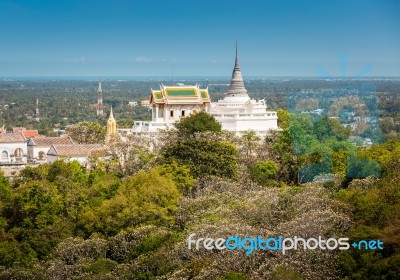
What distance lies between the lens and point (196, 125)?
124 ft

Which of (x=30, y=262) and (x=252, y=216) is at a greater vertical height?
(x=252, y=216)

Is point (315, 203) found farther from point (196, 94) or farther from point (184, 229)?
point (196, 94)

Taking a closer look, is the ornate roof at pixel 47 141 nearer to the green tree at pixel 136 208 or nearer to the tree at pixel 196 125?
the tree at pixel 196 125

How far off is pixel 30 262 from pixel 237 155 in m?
12.3

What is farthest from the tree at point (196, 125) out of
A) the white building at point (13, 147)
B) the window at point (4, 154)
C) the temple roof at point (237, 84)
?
the temple roof at point (237, 84)

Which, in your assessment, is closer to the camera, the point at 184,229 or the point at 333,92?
the point at 184,229

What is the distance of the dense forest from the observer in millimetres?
20953

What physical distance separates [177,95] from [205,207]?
723 inches

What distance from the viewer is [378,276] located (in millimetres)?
19688

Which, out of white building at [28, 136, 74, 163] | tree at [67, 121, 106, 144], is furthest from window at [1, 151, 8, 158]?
tree at [67, 121, 106, 144]

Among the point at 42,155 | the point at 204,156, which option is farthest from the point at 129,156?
the point at 42,155

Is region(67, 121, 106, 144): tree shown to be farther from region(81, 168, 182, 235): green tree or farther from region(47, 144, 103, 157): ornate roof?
region(81, 168, 182, 235): green tree

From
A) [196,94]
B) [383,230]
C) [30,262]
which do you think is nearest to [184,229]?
[30,262]

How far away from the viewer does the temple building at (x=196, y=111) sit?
41906 mm
